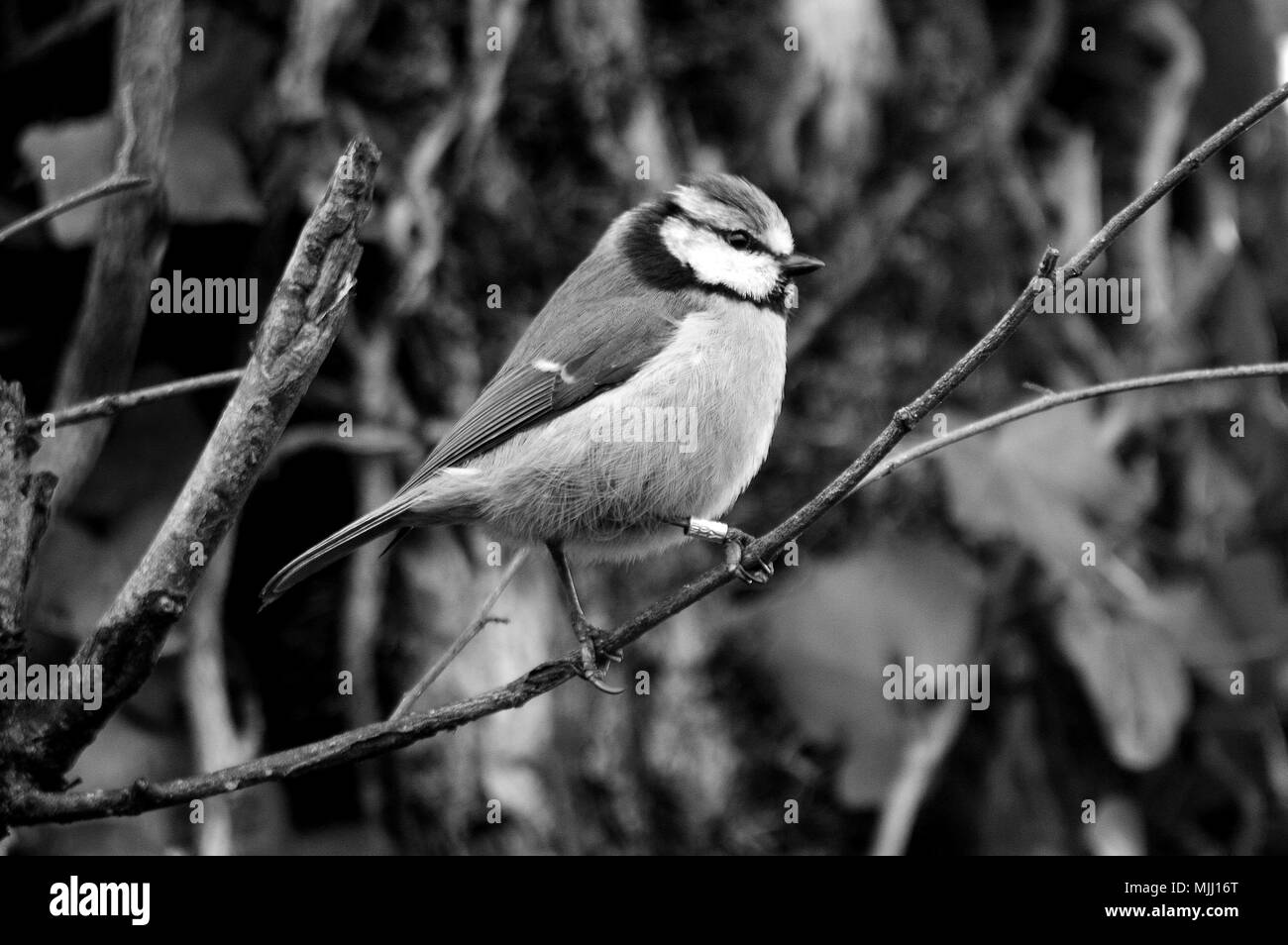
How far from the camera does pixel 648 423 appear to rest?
2.58m

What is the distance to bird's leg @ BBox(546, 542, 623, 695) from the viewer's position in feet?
7.05

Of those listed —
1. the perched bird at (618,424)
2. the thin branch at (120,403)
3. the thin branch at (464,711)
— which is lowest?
the thin branch at (464,711)

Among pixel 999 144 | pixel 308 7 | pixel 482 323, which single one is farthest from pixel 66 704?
pixel 999 144

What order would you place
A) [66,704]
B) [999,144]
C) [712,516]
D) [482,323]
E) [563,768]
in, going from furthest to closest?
[999,144]
[482,323]
[563,768]
[712,516]
[66,704]

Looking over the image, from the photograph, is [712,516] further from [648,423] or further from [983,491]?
[983,491]

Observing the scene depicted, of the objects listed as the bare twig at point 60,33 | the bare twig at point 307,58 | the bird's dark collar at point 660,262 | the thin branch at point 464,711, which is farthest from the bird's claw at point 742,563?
the bare twig at point 60,33

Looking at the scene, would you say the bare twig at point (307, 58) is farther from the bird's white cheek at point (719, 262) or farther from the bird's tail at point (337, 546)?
the bird's tail at point (337, 546)

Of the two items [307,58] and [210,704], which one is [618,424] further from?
[307,58]

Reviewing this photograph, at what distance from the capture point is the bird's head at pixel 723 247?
2906 millimetres

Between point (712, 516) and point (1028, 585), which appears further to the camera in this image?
point (1028, 585)

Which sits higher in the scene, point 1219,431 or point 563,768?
point 1219,431

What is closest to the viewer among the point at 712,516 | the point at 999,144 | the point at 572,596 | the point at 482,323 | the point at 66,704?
the point at 66,704

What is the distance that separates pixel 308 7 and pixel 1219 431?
135 inches
